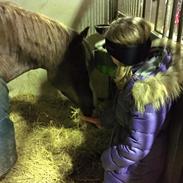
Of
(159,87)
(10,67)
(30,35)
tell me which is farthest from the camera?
(10,67)

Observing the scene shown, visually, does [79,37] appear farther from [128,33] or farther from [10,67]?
[128,33]

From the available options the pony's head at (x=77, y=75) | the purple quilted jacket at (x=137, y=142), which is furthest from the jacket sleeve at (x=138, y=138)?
the pony's head at (x=77, y=75)

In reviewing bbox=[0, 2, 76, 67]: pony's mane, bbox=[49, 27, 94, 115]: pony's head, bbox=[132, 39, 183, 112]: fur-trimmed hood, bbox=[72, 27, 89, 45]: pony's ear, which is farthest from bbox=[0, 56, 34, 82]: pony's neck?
bbox=[132, 39, 183, 112]: fur-trimmed hood

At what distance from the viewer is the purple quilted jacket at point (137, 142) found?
1.36 metres

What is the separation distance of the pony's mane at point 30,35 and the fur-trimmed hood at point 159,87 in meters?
0.91

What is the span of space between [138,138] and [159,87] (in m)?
0.23

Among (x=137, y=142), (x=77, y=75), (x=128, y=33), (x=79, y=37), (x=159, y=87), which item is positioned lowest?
(x=77, y=75)

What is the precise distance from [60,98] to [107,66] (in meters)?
0.78

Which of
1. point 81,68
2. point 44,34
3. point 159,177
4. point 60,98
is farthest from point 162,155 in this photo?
point 60,98

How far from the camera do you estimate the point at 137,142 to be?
141 centimetres

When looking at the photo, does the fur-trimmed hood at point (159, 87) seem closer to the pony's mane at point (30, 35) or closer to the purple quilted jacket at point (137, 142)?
the purple quilted jacket at point (137, 142)

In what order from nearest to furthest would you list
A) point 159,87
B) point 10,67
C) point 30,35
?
1. point 159,87
2. point 30,35
3. point 10,67

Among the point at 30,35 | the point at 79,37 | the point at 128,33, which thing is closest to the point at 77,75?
the point at 79,37

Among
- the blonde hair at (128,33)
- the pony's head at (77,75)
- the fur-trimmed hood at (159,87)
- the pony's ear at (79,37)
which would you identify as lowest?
the pony's head at (77,75)
